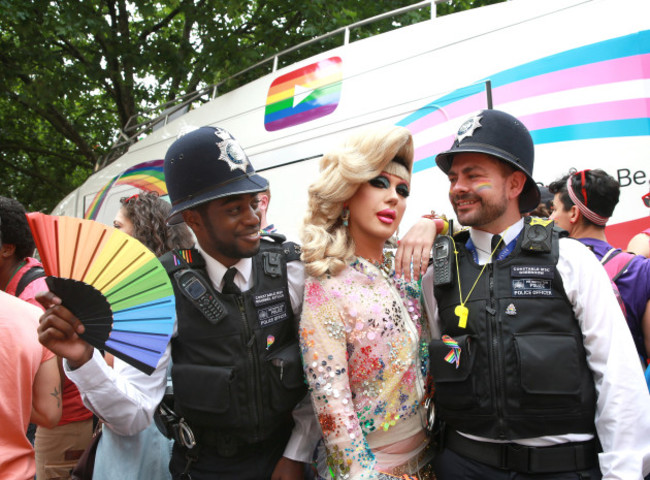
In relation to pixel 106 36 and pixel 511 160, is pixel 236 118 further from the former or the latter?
pixel 511 160

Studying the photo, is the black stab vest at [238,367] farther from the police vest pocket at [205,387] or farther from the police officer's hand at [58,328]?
the police officer's hand at [58,328]

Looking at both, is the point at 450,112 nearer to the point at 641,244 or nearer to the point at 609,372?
the point at 641,244

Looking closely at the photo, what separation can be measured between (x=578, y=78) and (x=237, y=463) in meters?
3.26

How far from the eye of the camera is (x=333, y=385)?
1.79 m

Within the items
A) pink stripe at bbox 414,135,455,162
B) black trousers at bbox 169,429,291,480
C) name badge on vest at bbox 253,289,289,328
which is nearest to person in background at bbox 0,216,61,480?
black trousers at bbox 169,429,291,480

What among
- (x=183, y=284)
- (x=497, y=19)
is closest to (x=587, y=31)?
(x=497, y=19)

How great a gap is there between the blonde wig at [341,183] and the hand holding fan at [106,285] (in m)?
0.63

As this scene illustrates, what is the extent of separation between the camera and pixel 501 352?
6.00 feet

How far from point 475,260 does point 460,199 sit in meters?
0.25

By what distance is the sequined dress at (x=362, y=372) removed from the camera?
5.80ft

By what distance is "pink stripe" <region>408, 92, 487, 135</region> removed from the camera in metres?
3.99

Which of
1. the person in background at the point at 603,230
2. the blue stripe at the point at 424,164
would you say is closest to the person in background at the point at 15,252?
the blue stripe at the point at 424,164

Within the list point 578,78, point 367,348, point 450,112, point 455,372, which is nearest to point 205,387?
point 367,348

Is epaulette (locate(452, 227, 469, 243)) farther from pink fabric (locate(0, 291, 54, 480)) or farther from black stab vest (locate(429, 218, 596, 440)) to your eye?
pink fabric (locate(0, 291, 54, 480))
